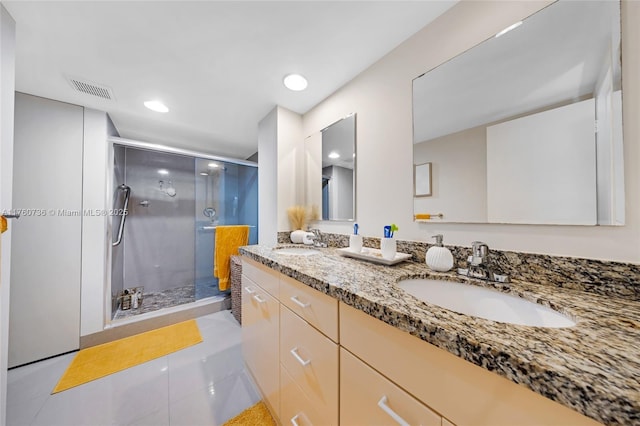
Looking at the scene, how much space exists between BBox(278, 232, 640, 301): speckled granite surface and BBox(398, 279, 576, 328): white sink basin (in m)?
0.18

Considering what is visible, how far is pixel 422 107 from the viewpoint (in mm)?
1096

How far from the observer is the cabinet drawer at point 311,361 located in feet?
2.25

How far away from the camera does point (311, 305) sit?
78 cm

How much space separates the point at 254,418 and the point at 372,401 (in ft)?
3.14

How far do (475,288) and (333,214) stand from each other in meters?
1.01

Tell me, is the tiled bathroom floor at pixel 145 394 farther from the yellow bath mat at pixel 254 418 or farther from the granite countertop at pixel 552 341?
the granite countertop at pixel 552 341

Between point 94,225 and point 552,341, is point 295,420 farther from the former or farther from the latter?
point 94,225

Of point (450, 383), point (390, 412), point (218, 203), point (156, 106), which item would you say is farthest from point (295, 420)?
point (218, 203)

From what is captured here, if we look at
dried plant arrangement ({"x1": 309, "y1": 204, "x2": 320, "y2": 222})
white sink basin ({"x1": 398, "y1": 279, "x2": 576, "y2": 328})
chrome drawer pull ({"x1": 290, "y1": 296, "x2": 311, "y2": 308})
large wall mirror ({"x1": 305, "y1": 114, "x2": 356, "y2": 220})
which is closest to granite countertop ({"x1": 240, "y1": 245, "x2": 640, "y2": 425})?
white sink basin ({"x1": 398, "y1": 279, "x2": 576, "y2": 328})

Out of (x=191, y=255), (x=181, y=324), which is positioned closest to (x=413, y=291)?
(x=181, y=324)

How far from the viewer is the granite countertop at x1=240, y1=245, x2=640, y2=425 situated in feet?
0.89

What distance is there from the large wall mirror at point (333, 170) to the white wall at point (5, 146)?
161cm

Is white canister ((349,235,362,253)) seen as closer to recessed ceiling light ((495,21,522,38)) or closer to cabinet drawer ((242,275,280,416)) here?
cabinet drawer ((242,275,280,416))

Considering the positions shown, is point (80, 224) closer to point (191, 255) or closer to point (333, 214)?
point (191, 255)
